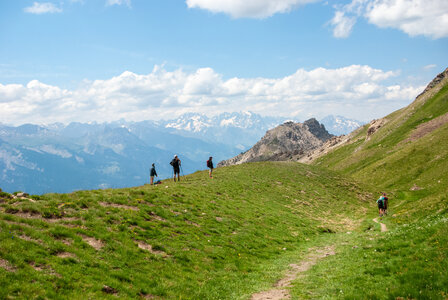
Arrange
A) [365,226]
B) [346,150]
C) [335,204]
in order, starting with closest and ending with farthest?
[365,226] < [335,204] < [346,150]

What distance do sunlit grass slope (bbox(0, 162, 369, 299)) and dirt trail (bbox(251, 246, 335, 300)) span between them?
757mm

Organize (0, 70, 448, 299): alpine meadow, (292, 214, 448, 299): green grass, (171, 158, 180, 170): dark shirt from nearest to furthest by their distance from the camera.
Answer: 1. (292, 214, 448, 299): green grass
2. (0, 70, 448, 299): alpine meadow
3. (171, 158, 180, 170): dark shirt

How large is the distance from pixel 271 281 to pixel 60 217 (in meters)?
16.2

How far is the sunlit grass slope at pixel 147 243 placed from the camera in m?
13.3

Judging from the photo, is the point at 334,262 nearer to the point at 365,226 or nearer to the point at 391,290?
the point at 391,290

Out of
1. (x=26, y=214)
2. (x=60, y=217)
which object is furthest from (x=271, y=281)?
(x=26, y=214)

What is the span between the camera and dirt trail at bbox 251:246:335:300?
15.8 metres

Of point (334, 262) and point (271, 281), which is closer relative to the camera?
point (271, 281)

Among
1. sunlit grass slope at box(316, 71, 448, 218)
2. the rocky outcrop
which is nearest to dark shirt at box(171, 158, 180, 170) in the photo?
sunlit grass slope at box(316, 71, 448, 218)

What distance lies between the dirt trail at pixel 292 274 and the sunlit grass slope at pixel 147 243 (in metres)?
0.76

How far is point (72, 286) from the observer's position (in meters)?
12.6

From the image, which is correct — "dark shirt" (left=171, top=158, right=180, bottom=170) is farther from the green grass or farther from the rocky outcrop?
the rocky outcrop

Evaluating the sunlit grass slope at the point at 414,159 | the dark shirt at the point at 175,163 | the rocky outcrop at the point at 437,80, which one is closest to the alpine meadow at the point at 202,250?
the dark shirt at the point at 175,163

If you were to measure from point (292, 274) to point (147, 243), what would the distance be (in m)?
11.2
